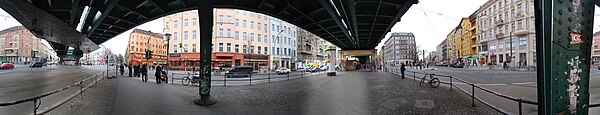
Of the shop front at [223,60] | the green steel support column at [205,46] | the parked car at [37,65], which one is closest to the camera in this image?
the green steel support column at [205,46]

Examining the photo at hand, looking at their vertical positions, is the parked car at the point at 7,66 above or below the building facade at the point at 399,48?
below

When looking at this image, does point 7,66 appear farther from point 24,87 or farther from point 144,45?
point 144,45

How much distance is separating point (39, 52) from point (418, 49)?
5267 cm

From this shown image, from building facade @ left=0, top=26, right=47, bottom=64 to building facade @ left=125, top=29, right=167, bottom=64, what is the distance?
4.27 meters

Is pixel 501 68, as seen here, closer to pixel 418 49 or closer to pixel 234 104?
pixel 234 104

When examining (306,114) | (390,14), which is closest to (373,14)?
(390,14)

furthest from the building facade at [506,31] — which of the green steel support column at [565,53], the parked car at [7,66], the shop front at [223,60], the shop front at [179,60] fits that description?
the shop front at [223,60]

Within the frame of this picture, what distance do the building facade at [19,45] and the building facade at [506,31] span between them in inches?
602

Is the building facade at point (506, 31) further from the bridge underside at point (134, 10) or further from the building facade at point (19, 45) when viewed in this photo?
the building facade at point (19, 45)

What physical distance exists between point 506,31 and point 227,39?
18.6 metres

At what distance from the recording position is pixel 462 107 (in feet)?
16.7

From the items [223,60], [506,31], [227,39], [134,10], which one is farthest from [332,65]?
[134,10]

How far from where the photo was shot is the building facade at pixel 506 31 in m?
6.64

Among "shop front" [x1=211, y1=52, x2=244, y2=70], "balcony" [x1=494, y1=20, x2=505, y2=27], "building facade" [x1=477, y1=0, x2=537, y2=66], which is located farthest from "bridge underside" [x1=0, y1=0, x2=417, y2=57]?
"shop front" [x1=211, y1=52, x2=244, y2=70]
